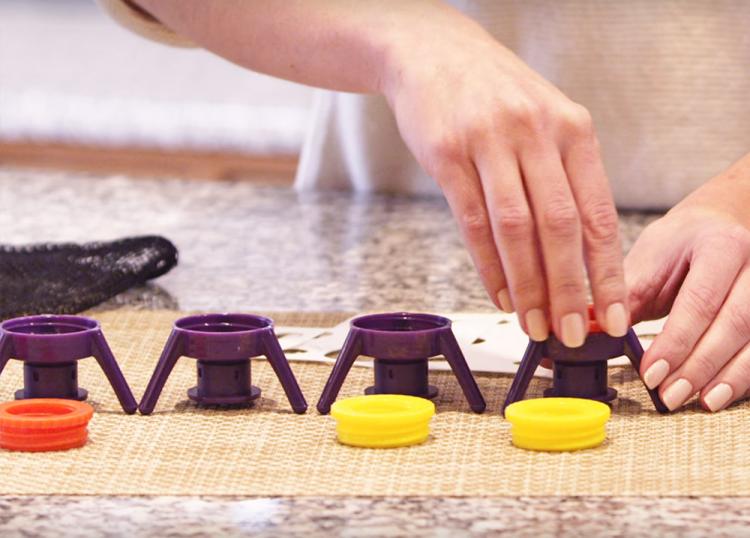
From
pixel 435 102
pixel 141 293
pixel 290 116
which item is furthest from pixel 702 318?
pixel 290 116

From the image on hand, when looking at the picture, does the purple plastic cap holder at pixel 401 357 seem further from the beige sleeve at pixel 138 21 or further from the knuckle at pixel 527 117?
the beige sleeve at pixel 138 21

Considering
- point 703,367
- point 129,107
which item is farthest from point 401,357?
point 129,107

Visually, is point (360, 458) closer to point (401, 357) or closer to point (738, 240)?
point (401, 357)

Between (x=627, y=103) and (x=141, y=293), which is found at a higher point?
(x=627, y=103)

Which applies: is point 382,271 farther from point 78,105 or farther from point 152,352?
point 78,105

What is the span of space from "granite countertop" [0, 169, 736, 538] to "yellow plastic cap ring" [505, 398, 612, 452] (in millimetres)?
77

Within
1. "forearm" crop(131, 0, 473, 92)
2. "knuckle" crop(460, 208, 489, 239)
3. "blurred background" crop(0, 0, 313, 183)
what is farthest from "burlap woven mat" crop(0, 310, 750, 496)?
"blurred background" crop(0, 0, 313, 183)

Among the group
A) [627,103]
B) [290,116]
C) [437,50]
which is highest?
[437,50]

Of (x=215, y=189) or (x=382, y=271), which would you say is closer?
(x=382, y=271)

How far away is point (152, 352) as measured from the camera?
0.99 metres

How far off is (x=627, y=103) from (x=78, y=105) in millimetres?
1130

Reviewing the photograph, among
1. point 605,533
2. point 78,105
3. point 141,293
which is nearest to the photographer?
point 605,533

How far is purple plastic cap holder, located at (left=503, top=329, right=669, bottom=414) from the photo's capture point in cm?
83

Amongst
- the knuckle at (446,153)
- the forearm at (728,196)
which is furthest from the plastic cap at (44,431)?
the forearm at (728,196)
